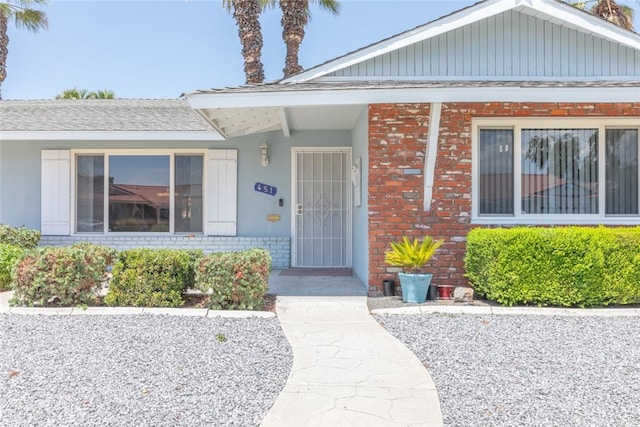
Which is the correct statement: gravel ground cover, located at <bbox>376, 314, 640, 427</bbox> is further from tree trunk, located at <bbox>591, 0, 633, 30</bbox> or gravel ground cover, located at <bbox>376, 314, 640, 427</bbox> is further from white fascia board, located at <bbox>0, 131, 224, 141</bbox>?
tree trunk, located at <bbox>591, 0, 633, 30</bbox>

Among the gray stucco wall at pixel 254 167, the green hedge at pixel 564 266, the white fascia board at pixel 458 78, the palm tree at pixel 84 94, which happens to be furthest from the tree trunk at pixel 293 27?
the green hedge at pixel 564 266

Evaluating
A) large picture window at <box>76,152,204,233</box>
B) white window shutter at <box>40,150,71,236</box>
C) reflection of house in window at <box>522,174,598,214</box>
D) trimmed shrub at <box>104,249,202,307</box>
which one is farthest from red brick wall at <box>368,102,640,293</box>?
white window shutter at <box>40,150,71,236</box>

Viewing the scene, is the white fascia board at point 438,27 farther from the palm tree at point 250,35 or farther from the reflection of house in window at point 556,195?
the palm tree at point 250,35

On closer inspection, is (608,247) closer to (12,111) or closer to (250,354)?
(250,354)

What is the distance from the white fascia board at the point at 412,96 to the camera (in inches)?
230

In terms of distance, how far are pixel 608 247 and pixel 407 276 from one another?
248 cm

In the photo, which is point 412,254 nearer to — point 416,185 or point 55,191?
point 416,185

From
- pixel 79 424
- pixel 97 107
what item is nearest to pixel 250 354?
pixel 79 424

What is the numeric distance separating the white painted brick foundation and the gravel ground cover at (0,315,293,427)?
394 cm

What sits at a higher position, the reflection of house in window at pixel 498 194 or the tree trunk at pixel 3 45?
the tree trunk at pixel 3 45

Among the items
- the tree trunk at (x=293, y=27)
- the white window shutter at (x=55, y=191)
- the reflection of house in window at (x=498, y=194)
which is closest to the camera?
the reflection of house in window at (x=498, y=194)

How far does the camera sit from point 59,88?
20.8 meters

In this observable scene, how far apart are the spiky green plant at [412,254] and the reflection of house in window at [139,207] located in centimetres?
530

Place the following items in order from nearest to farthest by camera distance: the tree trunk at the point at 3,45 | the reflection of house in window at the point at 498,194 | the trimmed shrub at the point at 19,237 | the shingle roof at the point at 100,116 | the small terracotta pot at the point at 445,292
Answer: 1. the small terracotta pot at the point at 445,292
2. the reflection of house in window at the point at 498,194
3. the trimmed shrub at the point at 19,237
4. the shingle roof at the point at 100,116
5. the tree trunk at the point at 3,45
